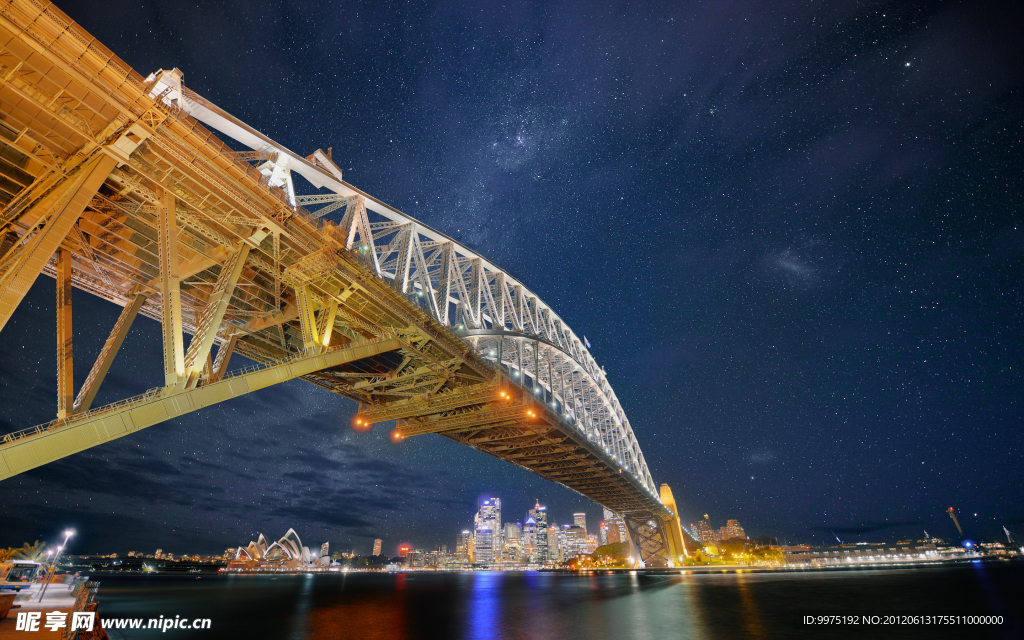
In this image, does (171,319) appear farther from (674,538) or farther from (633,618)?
(674,538)

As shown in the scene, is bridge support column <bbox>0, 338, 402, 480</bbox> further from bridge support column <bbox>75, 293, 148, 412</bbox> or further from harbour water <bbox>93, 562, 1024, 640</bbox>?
harbour water <bbox>93, 562, 1024, 640</bbox>

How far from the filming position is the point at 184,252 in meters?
18.1

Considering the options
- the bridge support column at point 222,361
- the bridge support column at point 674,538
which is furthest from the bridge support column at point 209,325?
the bridge support column at point 674,538

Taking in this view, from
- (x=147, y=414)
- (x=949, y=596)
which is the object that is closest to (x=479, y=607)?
(x=147, y=414)

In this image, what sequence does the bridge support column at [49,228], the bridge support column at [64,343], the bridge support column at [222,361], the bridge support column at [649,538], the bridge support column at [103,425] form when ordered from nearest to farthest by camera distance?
1. the bridge support column at [103,425]
2. the bridge support column at [49,228]
3. the bridge support column at [64,343]
4. the bridge support column at [222,361]
5. the bridge support column at [649,538]

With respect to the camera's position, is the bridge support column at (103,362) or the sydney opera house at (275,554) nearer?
the bridge support column at (103,362)

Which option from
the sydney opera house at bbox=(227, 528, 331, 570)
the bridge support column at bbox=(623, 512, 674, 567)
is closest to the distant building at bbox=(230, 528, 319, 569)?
the sydney opera house at bbox=(227, 528, 331, 570)

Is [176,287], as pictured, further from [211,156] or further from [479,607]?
[479,607]

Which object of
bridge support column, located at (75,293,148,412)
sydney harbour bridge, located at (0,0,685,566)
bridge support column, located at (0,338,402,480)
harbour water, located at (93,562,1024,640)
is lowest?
harbour water, located at (93,562,1024,640)

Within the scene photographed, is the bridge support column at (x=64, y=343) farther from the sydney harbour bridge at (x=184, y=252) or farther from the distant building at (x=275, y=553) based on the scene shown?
the distant building at (x=275, y=553)

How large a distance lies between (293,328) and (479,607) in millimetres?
27610

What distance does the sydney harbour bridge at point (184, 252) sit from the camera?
11.5 meters

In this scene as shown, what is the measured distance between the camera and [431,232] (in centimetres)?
3036

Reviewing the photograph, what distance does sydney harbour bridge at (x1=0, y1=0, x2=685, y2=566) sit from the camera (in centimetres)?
1155
